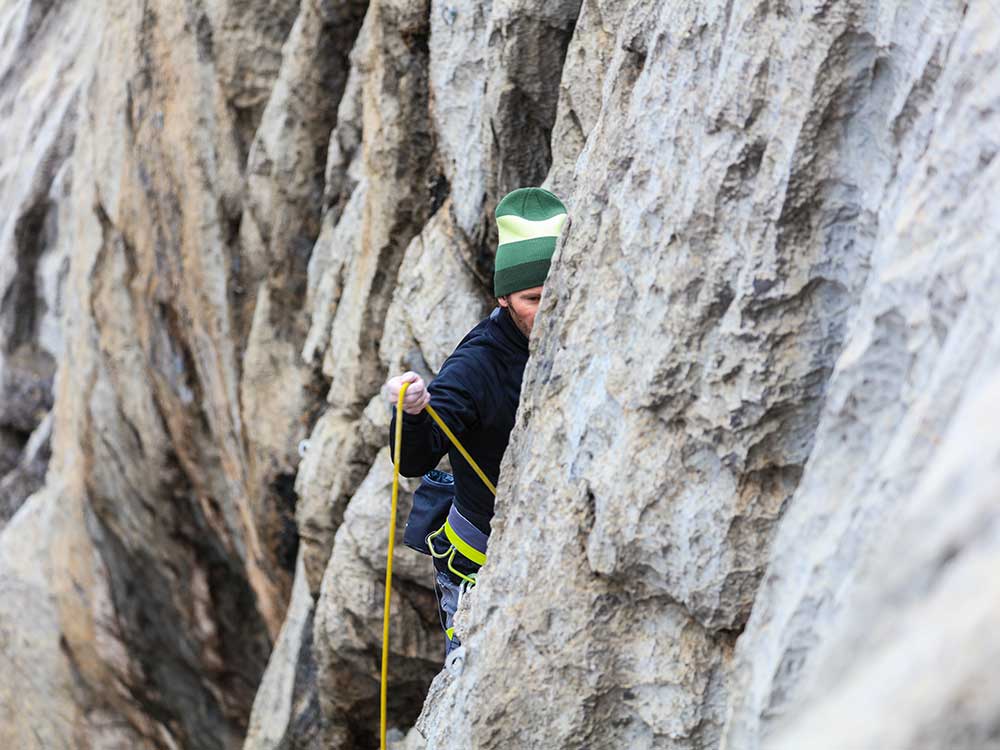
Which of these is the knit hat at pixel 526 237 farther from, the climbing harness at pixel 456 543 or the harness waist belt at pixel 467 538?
the harness waist belt at pixel 467 538

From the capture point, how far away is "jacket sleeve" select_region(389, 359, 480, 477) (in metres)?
4.74

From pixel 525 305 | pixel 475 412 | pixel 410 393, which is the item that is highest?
pixel 525 305

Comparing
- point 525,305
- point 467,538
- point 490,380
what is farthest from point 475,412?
point 467,538

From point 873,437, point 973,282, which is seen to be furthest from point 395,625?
point 973,282

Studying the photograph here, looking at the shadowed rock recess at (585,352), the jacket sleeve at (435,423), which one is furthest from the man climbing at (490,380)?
the shadowed rock recess at (585,352)

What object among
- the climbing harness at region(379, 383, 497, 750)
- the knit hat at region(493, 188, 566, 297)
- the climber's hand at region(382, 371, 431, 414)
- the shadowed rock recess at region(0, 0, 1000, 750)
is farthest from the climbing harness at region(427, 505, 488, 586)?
the knit hat at region(493, 188, 566, 297)

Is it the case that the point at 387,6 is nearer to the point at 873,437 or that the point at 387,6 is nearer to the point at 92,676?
the point at 873,437

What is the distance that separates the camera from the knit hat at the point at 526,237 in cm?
494

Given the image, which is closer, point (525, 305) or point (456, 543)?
point (525, 305)

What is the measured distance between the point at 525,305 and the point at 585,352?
3.01ft

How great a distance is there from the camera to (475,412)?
4969 mm

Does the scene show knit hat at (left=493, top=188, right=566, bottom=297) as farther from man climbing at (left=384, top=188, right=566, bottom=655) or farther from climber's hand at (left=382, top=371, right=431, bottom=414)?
climber's hand at (left=382, top=371, right=431, bottom=414)

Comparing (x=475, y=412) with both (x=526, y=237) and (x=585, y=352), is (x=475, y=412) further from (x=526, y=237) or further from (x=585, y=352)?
(x=585, y=352)

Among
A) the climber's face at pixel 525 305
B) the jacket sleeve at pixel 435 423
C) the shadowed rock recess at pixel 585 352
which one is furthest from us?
the climber's face at pixel 525 305
